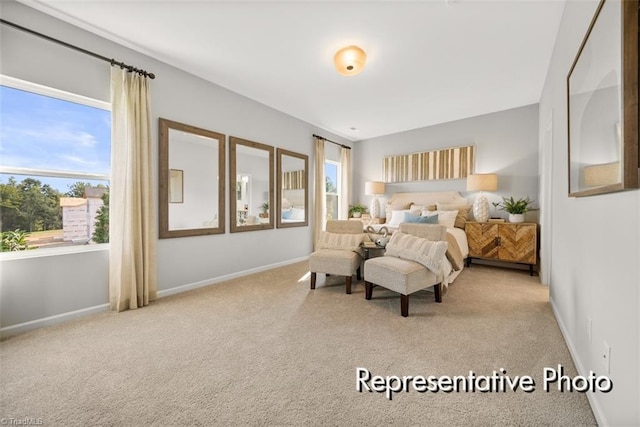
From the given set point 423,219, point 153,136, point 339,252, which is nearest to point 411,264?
point 339,252

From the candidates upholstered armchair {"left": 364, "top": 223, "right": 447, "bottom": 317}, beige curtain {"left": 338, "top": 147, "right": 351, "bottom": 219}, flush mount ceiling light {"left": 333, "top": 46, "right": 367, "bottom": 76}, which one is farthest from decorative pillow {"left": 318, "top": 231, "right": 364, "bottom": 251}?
beige curtain {"left": 338, "top": 147, "right": 351, "bottom": 219}

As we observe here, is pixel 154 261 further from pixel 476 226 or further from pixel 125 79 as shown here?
pixel 476 226

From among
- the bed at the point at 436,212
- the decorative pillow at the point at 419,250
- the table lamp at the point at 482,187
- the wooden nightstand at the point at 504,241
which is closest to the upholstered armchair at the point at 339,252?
the bed at the point at 436,212

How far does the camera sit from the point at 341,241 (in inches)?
137

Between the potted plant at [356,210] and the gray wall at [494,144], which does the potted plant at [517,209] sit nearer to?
the gray wall at [494,144]

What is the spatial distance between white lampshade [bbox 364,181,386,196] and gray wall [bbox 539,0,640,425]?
3393mm

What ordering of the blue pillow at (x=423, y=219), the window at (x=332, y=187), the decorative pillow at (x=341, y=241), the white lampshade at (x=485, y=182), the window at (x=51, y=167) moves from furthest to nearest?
the window at (x=332, y=187)
the white lampshade at (x=485, y=182)
the blue pillow at (x=423, y=219)
the decorative pillow at (x=341, y=241)
the window at (x=51, y=167)

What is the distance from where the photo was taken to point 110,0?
217 centimetres

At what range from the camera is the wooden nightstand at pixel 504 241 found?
155 inches

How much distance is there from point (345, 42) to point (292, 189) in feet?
8.62

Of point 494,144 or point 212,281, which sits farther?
point 494,144

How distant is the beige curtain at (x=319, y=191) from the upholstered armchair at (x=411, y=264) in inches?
93.5

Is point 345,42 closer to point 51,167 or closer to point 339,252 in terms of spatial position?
point 339,252

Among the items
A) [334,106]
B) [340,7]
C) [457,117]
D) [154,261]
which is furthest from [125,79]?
[457,117]
